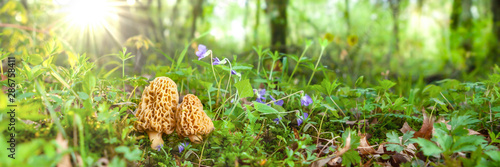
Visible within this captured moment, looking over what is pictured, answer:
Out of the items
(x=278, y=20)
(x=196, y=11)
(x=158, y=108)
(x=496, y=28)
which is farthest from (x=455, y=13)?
(x=158, y=108)

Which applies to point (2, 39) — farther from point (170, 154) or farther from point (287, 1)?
point (287, 1)

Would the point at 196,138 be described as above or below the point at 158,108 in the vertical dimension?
below

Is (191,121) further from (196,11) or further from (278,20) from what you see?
(196,11)

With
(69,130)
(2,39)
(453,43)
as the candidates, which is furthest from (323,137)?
(453,43)

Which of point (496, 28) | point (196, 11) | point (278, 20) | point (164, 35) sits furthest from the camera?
point (196, 11)

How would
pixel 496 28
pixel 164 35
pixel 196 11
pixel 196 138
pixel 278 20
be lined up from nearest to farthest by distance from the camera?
pixel 196 138 < pixel 278 20 < pixel 496 28 < pixel 164 35 < pixel 196 11

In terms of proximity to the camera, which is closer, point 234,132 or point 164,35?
point 234,132

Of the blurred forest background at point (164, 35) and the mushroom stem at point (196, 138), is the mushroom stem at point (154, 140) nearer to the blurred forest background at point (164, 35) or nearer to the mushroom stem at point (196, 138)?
the mushroom stem at point (196, 138)

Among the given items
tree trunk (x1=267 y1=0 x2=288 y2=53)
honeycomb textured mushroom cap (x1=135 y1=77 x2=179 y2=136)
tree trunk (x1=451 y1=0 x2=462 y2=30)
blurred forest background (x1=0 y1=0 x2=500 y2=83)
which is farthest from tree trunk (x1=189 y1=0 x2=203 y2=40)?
tree trunk (x1=451 y1=0 x2=462 y2=30)
